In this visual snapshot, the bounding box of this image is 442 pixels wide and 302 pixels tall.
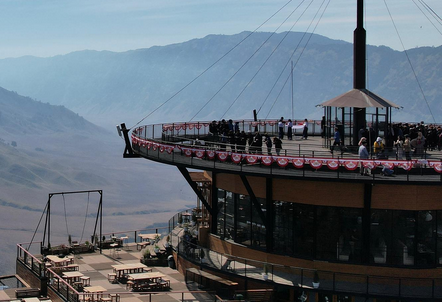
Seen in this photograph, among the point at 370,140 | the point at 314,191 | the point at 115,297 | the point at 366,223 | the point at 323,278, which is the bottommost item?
the point at 115,297

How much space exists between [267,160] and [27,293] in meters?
17.5

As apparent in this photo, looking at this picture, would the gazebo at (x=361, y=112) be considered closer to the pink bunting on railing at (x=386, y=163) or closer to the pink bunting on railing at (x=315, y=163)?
the pink bunting on railing at (x=386, y=163)

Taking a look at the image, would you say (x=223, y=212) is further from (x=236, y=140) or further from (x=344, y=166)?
(x=344, y=166)

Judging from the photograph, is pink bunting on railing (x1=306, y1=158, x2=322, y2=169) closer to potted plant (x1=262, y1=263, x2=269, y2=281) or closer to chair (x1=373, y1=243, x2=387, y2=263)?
chair (x1=373, y1=243, x2=387, y2=263)

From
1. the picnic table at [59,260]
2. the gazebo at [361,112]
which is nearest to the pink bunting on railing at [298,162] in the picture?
the gazebo at [361,112]

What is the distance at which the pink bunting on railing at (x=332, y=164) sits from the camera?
123ft

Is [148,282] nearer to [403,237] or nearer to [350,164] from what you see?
[350,164]

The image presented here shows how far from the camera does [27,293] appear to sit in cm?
4612

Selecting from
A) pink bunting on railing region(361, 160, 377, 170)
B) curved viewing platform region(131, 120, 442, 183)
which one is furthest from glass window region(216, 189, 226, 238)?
pink bunting on railing region(361, 160, 377, 170)

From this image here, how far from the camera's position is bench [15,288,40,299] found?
4562 cm

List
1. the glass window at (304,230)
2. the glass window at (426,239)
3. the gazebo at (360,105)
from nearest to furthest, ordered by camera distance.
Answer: the glass window at (426,239)
the glass window at (304,230)
the gazebo at (360,105)

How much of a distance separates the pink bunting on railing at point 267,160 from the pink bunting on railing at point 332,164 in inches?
117

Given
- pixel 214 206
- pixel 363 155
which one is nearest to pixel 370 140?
pixel 363 155

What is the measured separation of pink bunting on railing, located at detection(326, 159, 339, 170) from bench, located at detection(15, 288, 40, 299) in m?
Answer: 20.0
